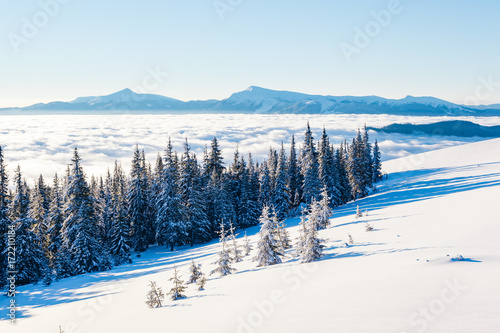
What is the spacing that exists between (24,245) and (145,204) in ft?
53.3

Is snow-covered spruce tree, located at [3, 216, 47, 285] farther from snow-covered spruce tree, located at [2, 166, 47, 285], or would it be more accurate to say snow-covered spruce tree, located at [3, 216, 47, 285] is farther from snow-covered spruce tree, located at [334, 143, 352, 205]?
snow-covered spruce tree, located at [334, 143, 352, 205]

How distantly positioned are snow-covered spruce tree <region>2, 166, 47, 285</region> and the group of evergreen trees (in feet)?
0.28

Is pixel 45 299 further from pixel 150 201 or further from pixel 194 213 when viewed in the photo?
pixel 150 201

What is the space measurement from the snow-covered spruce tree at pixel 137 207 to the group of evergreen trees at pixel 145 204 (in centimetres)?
14

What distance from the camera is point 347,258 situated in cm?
1216

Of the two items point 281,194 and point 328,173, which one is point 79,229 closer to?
point 281,194

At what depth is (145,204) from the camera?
44.1 m

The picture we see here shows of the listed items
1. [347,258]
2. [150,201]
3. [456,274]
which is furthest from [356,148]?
[456,274]

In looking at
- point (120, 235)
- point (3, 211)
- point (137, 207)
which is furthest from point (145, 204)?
point (3, 211)

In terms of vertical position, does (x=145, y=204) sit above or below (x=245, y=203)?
above

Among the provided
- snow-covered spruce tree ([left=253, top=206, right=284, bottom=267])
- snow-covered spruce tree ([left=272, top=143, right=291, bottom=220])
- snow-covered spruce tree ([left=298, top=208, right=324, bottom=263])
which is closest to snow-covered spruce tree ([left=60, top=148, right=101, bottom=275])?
snow-covered spruce tree ([left=253, top=206, right=284, bottom=267])

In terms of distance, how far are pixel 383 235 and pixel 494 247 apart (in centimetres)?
575

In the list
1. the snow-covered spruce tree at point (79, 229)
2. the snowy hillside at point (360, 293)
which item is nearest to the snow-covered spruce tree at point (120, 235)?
the snow-covered spruce tree at point (79, 229)

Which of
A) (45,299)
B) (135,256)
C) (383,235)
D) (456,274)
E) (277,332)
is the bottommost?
(135,256)
